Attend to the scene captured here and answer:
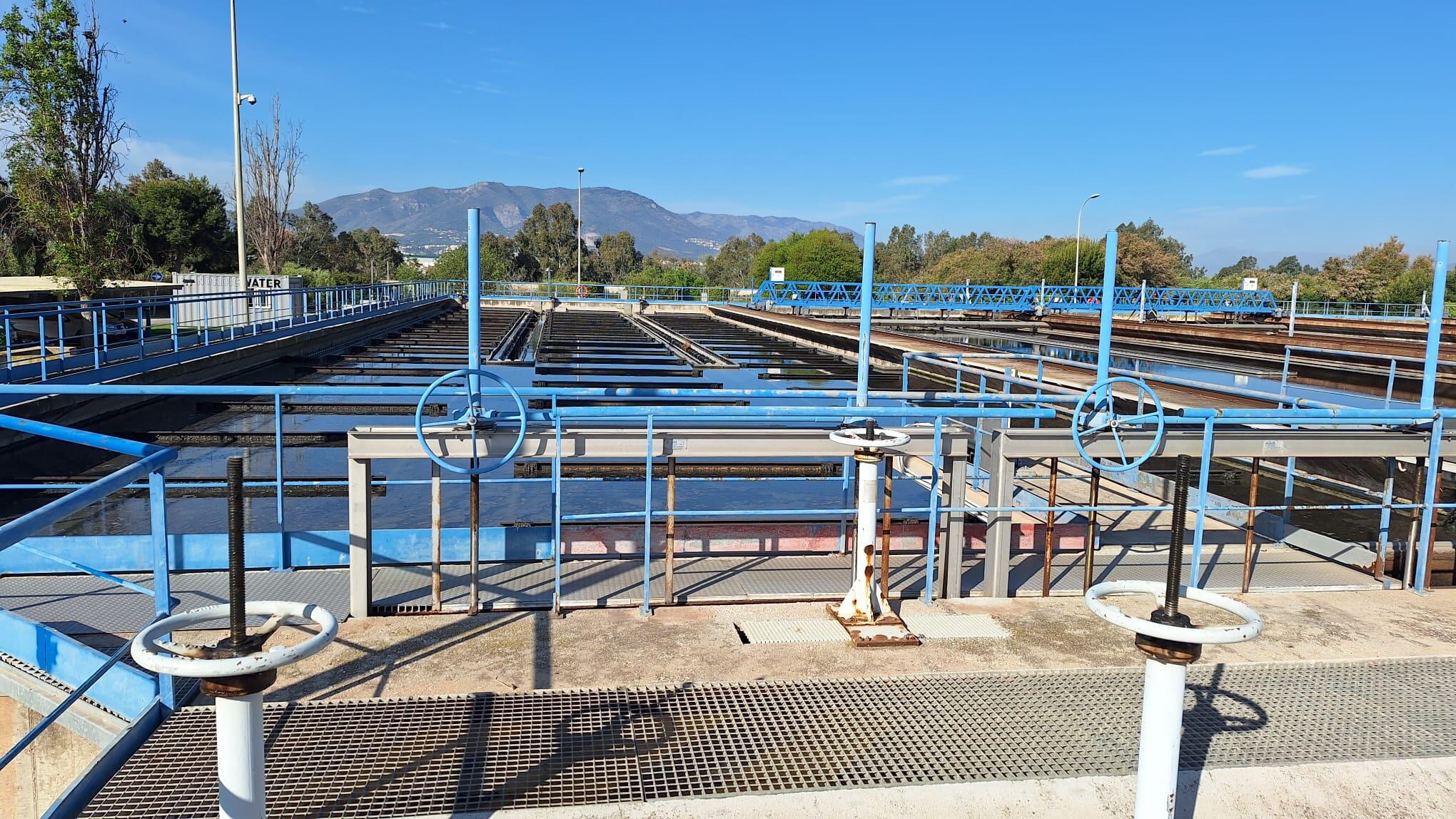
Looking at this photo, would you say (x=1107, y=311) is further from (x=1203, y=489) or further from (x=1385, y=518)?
(x=1385, y=518)

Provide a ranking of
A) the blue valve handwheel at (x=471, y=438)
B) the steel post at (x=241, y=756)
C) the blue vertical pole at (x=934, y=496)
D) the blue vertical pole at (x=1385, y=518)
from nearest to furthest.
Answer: the steel post at (x=241, y=756) < the blue valve handwheel at (x=471, y=438) < the blue vertical pole at (x=934, y=496) < the blue vertical pole at (x=1385, y=518)

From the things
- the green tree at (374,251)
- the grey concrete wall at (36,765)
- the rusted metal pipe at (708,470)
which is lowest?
the grey concrete wall at (36,765)

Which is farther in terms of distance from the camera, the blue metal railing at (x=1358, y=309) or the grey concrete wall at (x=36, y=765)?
the blue metal railing at (x=1358, y=309)

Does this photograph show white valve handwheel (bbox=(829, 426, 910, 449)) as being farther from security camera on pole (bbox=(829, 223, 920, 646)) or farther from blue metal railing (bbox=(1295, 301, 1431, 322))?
blue metal railing (bbox=(1295, 301, 1431, 322))

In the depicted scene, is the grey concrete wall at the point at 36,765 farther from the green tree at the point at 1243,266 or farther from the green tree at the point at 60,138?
the green tree at the point at 1243,266

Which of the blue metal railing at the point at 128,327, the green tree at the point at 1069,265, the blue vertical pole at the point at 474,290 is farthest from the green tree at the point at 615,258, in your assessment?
the blue vertical pole at the point at 474,290

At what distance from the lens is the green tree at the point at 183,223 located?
44.1 meters

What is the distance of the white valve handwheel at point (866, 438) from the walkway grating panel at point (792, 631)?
0.95 metres

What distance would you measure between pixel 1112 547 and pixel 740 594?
3032mm

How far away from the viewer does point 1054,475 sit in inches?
214

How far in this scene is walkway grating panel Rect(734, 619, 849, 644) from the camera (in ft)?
14.8

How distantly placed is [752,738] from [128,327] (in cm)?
1958

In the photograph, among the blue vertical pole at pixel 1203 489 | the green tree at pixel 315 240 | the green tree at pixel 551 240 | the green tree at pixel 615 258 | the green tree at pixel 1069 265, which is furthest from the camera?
the green tree at pixel 615 258

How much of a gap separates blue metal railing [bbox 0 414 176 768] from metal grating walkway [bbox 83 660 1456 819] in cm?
34
